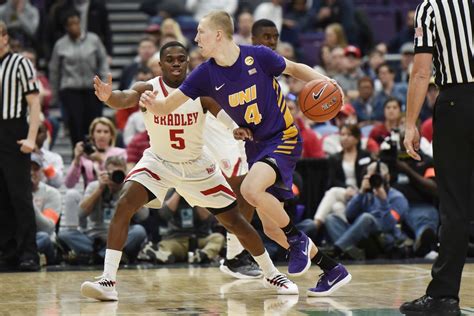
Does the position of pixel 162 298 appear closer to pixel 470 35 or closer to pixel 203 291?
pixel 203 291

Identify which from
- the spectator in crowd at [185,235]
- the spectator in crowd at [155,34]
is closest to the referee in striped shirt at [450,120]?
the spectator in crowd at [185,235]

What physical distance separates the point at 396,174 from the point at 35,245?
4012 mm

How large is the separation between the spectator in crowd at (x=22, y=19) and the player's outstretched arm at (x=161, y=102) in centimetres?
802

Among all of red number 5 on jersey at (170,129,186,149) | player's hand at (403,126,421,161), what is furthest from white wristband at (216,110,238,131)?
player's hand at (403,126,421,161)

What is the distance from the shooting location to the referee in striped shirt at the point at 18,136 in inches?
390

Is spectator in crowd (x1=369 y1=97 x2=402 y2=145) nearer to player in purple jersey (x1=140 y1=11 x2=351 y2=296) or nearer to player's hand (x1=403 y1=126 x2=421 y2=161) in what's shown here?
player in purple jersey (x1=140 y1=11 x2=351 y2=296)

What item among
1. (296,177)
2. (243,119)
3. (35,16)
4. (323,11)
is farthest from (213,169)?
(323,11)

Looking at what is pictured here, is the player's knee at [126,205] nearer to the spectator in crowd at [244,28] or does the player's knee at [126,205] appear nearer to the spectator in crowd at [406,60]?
the spectator in crowd at [244,28]

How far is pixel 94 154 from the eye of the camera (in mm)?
11133

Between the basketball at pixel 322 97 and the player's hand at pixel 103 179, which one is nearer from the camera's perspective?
the basketball at pixel 322 97

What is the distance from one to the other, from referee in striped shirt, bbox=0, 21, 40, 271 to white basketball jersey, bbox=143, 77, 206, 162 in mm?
2193

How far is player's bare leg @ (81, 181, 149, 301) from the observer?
725 cm

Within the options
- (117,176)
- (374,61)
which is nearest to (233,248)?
(117,176)

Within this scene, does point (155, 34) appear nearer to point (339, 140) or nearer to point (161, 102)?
point (339, 140)
